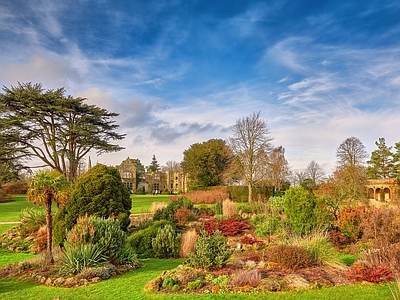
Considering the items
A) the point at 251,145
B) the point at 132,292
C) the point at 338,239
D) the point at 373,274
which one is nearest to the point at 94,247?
the point at 132,292

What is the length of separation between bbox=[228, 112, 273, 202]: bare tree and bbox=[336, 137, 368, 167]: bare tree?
11611 millimetres

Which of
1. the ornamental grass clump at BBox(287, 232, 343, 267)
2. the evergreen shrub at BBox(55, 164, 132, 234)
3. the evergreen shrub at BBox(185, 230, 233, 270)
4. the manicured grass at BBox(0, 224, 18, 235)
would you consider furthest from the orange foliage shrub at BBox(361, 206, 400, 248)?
the manicured grass at BBox(0, 224, 18, 235)

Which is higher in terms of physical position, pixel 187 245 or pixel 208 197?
pixel 208 197

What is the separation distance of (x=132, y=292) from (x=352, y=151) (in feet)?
119

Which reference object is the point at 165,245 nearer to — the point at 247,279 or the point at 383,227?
the point at 247,279

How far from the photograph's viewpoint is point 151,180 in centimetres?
5853

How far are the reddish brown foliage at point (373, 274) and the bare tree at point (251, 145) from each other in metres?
23.0

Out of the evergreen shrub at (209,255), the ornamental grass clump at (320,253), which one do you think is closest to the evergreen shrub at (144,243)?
the evergreen shrub at (209,255)

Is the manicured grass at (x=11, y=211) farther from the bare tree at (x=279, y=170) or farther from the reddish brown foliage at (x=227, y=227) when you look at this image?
the bare tree at (x=279, y=170)

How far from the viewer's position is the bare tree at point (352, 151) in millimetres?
36844

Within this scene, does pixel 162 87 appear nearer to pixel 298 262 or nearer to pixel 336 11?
pixel 336 11

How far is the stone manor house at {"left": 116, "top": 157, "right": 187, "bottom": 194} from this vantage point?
56047mm

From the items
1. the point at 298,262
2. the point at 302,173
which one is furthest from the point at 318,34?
the point at 302,173

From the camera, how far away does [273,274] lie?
6449mm
